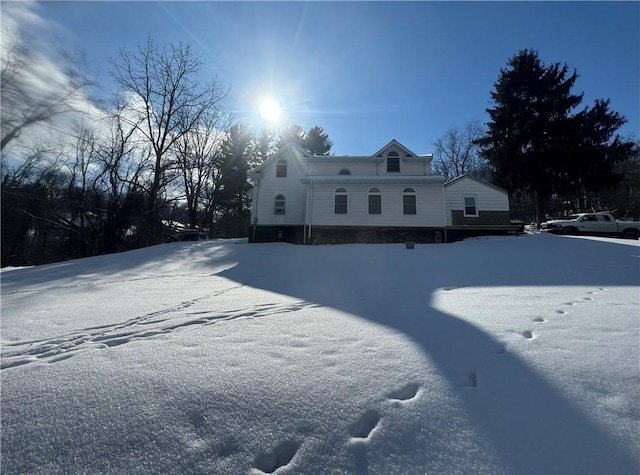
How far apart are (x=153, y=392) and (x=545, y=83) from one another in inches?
1251

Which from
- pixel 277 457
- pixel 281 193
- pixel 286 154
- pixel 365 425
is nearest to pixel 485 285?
pixel 365 425

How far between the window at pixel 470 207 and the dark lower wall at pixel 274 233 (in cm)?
1044

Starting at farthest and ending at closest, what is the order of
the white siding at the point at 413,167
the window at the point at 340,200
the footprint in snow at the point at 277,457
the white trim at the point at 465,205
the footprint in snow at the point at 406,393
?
the white siding at the point at 413,167
the white trim at the point at 465,205
the window at the point at 340,200
the footprint in snow at the point at 406,393
the footprint in snow at the point at 277,457

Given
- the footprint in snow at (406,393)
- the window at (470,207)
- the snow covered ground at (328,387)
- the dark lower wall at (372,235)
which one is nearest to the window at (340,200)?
the dark lower wall at (372,235)

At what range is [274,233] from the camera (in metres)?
18.2

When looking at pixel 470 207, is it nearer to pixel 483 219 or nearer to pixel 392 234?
pixel 483 219

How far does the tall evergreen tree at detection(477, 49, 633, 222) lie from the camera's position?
72.1 feet

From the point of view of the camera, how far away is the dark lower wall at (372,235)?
52.7 ft

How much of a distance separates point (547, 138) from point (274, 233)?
2254 cm

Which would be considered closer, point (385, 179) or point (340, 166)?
point (385, 179)

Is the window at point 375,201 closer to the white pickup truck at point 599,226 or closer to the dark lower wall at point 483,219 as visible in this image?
the dark lower wall at point 483,219

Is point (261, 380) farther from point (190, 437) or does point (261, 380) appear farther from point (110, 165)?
point (110, 165)

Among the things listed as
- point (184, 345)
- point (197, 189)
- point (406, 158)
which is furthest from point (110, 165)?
point (184, 345)

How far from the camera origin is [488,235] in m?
17.1
